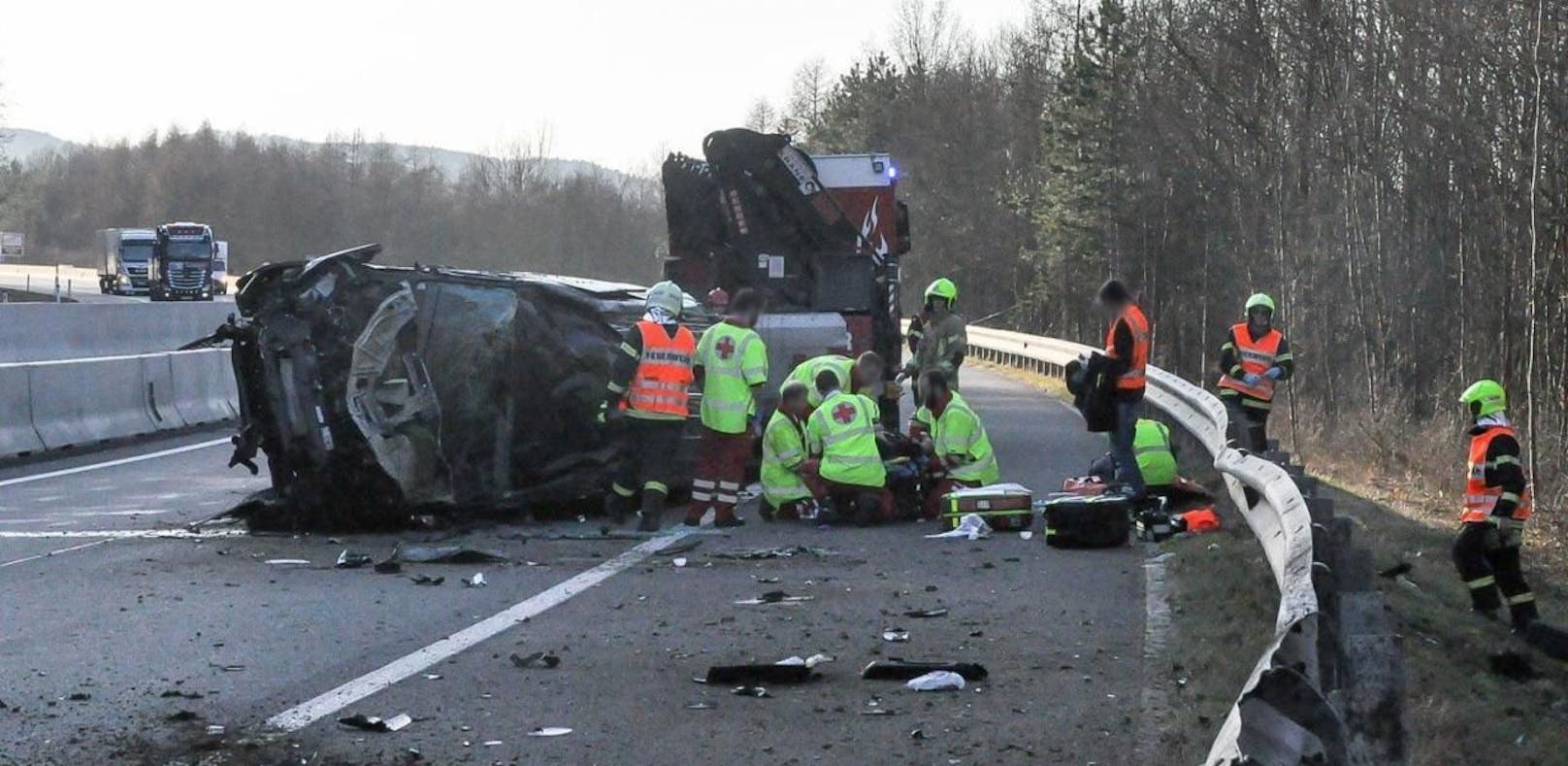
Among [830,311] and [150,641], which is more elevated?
[830,311]

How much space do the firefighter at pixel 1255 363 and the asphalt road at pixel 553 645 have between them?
415 cm

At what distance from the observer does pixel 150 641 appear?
830cm

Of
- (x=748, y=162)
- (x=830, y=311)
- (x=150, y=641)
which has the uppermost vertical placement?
(x=748, y=162)

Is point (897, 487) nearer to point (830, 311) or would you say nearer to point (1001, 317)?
point (830, 311)

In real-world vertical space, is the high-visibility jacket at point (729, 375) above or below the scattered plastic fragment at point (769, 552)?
above

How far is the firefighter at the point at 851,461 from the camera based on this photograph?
1297cm

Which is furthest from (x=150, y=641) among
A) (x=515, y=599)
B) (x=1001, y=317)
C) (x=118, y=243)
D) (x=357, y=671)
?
(x=118, y=243)

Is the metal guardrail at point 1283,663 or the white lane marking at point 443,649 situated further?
the white lane marking at point 443,649

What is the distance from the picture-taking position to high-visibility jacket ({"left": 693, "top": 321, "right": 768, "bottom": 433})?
12.9 m

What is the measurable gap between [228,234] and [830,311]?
88884 mm

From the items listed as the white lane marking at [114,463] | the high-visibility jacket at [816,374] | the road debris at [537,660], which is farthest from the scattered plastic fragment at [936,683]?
the white lane marking at [114,463]

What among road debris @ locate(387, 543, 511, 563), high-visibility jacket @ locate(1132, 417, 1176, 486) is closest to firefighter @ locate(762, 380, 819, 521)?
high-visibility jacket @ locate(1132, 417, 1176, 486)

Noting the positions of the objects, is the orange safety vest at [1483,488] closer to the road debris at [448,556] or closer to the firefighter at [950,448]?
the firefighter at [950,448]

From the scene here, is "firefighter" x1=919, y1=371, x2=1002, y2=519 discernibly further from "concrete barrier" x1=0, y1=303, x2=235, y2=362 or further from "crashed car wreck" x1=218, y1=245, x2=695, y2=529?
"concrete barrier" x1=0, y1=303, x2=235, y2=362
